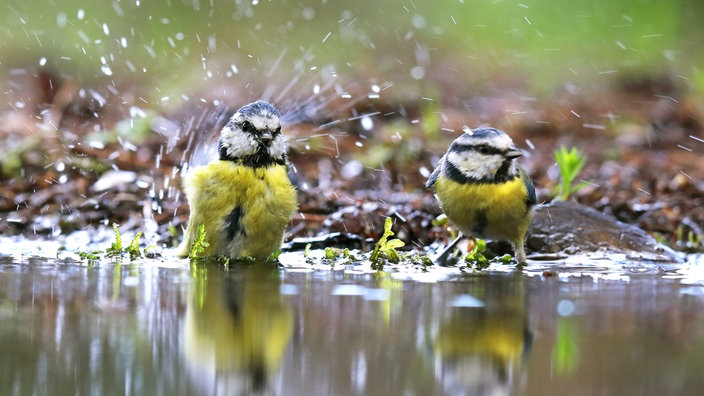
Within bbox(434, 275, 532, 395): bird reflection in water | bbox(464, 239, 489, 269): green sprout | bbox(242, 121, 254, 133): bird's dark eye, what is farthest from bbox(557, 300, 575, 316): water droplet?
bbox(242, 121, 254, 133): bird's dark eye

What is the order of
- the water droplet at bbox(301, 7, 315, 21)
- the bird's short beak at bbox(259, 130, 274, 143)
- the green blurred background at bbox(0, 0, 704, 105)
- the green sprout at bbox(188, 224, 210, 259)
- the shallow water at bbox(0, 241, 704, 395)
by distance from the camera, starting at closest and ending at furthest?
the shallow water at bbox(0, 241, 704, 395)
the green sprout at bbox(188, 224, 210, 259)
the bird's short beak at bbox(259, 130, 274, 143)
the green blurred background at bbox(0, 0, 704, 105)
the water droplet at bbox(301, 7, 315, 21)

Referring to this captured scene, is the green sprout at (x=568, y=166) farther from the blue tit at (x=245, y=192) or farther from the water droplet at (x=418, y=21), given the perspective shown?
the water droplet at (x=418, y=21)

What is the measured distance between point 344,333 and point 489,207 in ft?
8.49

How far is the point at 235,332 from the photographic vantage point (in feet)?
9.25

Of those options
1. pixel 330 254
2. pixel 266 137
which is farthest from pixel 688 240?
pixel 266 137

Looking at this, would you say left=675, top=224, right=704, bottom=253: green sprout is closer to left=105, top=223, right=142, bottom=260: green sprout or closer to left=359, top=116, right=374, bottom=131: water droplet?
left=359, top=116, right=374, bottom=131: water droplet

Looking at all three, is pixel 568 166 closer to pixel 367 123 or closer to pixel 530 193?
pixel 530 193

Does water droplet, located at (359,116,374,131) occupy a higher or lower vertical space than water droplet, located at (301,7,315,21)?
lower

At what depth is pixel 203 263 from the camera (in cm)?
489

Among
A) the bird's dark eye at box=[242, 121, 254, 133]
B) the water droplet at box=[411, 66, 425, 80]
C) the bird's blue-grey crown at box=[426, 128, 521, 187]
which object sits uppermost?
the water droplet at box=[411, 66, 425, 80]

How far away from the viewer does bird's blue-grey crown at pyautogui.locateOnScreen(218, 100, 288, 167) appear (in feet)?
16.4

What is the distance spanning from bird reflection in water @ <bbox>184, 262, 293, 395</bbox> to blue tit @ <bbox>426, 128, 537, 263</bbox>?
4.67 feet

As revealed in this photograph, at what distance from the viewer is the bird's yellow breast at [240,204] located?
16.0 feet

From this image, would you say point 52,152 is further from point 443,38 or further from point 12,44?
point 443,38
